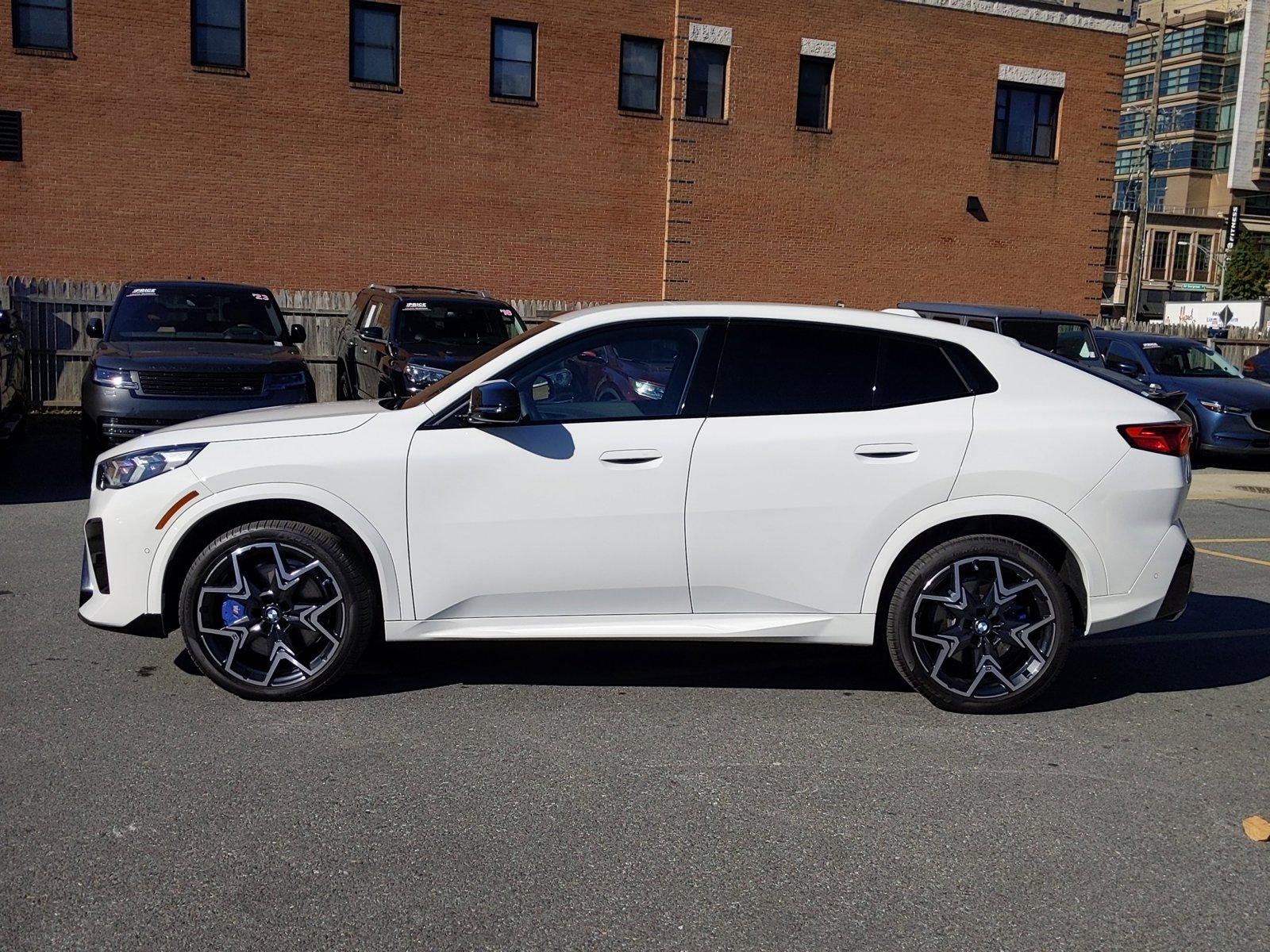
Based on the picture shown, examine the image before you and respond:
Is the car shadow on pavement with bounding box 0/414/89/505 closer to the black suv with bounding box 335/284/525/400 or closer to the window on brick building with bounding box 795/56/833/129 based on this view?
the black suv with bounding box 335/284/525/400

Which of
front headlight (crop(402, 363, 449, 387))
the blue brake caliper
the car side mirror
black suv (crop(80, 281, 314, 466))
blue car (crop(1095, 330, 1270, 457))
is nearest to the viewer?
the car side mirror

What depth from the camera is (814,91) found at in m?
27.4

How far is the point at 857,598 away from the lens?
16.9ft

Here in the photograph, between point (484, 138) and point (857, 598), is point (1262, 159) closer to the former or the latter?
point (484, 138)

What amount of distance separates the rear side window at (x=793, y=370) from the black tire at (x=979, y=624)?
0.76m

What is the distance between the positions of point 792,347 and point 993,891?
2423mm

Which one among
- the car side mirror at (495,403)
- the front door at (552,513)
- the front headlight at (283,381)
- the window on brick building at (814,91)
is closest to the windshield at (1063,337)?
the front headlight at (283,381)

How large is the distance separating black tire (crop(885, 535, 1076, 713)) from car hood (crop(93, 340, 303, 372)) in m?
7.28

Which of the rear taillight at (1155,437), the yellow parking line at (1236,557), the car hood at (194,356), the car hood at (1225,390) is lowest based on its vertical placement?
the yellow parking line at (1236,557)

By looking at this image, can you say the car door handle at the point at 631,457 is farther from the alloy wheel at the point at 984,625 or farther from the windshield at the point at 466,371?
the alloy wheel at the point at 984,625

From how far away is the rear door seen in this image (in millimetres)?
5066

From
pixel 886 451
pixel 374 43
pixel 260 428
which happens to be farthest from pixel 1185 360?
pixel 374 43

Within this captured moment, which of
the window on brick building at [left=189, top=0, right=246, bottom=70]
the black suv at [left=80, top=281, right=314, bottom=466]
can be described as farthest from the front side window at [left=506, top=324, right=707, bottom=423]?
the window on brick building at [left=189, top=0, right=246, bottom=70]

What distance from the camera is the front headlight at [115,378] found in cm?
1036
